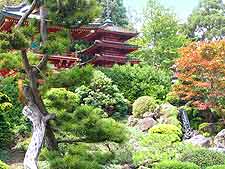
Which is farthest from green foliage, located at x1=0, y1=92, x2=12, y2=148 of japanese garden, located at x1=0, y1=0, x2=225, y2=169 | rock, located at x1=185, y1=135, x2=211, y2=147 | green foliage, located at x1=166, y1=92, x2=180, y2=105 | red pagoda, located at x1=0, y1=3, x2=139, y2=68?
red pagoda, located at x1=0, y1=3, x2=139, y2=68

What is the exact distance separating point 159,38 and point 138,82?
9.15 metres

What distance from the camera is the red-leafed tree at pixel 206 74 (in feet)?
52.2

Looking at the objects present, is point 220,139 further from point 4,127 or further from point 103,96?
point 4,127

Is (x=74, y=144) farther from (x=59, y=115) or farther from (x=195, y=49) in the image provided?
(x=195, y=49)

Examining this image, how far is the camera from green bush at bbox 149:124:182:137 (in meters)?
15.1

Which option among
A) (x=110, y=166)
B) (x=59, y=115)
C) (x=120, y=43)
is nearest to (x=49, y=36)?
(x=59, y=115)

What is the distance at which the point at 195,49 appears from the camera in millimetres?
16641

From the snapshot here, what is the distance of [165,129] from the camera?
15172mm

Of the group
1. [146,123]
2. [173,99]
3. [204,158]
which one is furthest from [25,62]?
[173,99]

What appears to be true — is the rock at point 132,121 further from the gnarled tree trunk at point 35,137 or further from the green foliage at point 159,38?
the gnarled tree trunk at point 35,137

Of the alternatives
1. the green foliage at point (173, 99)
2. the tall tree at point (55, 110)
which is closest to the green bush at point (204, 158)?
the tall tree at point (55, 110)

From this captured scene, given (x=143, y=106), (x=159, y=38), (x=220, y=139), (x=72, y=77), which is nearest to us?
(x=72, y=77)

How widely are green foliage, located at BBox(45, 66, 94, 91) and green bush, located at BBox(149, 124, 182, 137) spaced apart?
27.6 feet

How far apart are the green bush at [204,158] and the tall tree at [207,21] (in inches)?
884
